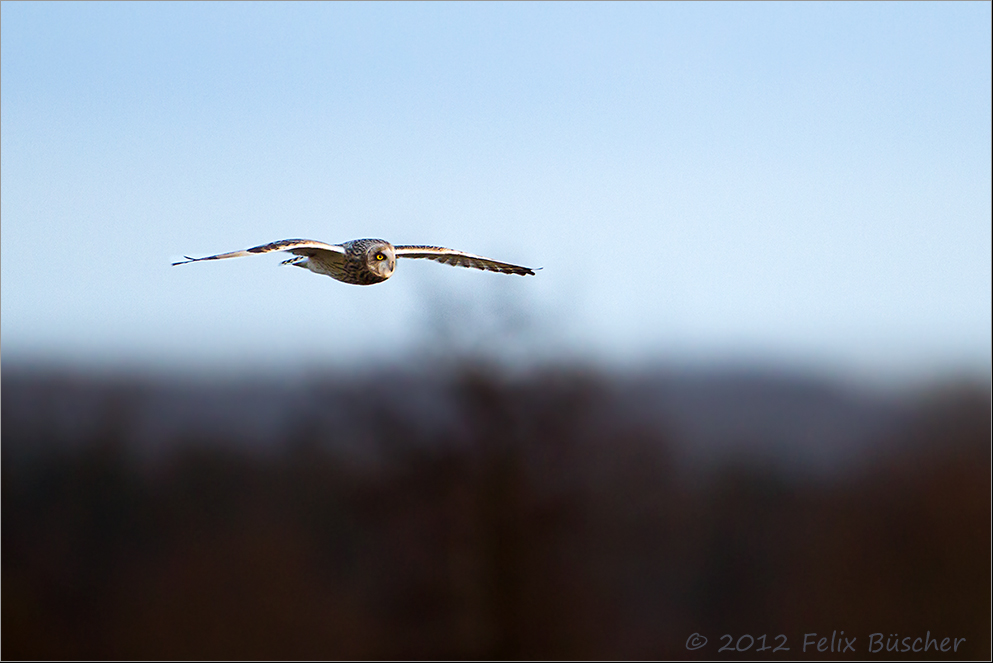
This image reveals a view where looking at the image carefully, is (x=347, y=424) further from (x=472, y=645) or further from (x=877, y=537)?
(x=877, y=537)

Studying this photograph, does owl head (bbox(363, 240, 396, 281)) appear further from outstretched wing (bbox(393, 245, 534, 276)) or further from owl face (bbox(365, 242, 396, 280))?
outstretched wing (bbox(393, 245, 534, 276))

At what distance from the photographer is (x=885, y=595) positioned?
11.1 metres

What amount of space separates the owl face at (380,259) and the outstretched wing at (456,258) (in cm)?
12

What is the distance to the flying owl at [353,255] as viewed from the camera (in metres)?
3.36

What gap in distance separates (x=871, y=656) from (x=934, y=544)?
1702 mm

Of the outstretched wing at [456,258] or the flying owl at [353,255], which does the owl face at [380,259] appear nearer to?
the flying owl at [353,255]

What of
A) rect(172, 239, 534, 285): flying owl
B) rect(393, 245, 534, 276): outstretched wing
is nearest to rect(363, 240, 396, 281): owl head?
rect(172, 239, 534, 285): flying owl

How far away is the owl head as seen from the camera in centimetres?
347

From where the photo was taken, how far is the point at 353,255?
3518 millimetres

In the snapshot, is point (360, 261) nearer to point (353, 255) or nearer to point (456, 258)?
point (353, 255)

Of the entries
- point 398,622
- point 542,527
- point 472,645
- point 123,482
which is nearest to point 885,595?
point 542,527

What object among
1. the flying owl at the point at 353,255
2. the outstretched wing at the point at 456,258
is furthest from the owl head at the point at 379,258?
the outstretched wing at the point at 456,258

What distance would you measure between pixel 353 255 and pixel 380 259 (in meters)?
0.11

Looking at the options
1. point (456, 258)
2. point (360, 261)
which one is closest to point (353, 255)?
point (360, 261)
